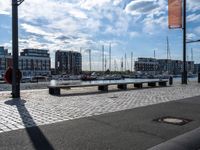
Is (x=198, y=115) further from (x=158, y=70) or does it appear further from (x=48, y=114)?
(x=158, y=70)

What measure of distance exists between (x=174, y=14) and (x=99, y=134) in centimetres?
2307

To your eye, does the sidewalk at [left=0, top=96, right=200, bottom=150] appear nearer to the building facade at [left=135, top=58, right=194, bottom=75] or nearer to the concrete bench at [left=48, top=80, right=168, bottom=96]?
the concrete bench at [left=48, top=80, right=168, bottom=96]

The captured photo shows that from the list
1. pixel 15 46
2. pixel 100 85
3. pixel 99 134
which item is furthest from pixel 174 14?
pixel 99 134

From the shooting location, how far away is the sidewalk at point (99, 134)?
6.16 m

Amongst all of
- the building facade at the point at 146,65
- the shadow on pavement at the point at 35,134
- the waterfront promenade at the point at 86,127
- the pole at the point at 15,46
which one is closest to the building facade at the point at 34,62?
the building facade at the point at 146,65

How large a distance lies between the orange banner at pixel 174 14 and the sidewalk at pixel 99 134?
63.7 feet

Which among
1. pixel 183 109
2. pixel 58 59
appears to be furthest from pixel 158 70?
pixel 183 109

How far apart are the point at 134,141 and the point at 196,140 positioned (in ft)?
5.04

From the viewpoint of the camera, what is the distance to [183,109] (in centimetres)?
1158

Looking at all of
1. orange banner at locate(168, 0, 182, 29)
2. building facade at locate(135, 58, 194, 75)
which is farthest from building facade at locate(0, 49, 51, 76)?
orange banner at locate(168, 0, 182, 29)

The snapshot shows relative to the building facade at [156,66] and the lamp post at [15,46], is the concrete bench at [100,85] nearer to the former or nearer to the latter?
the lamp post at [15,46]

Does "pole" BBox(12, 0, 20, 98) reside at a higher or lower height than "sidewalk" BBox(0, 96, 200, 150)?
higher

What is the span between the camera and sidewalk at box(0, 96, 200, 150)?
6164 millimetres

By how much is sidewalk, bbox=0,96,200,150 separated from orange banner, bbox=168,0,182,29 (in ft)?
63.7
